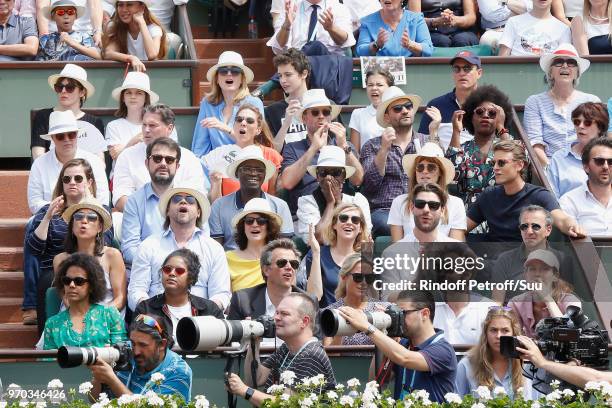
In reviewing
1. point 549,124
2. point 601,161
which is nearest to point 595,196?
point 601,161

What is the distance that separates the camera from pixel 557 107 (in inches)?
605

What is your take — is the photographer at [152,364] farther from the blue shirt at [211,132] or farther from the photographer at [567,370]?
the blue shirt at [211,132]

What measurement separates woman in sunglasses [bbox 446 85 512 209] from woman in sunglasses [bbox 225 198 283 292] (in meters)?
1.66

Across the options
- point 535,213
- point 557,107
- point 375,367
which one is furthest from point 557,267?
point 557,107

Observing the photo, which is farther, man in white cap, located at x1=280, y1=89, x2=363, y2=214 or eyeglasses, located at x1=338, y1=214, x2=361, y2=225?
man in white cap, located at x1=280, y1=89, x2=363, y2=214

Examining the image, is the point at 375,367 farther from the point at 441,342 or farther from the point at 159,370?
the point at 159,370

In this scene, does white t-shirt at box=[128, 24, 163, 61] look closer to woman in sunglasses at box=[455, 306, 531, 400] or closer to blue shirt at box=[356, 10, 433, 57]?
blue shirt at box=[356, 10, 433, 57]

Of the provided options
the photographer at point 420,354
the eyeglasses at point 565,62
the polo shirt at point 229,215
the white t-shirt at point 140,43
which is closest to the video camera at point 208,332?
the photographer at point 420,354

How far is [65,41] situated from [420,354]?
6.70 meters

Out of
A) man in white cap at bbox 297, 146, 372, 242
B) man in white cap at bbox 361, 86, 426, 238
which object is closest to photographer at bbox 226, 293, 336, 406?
man in white cap at bbox 297, 146, 372, 242

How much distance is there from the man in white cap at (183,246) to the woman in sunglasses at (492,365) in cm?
206

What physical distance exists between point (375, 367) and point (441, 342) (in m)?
0.61

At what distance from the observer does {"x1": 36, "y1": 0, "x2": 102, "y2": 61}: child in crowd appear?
16266 millimetres

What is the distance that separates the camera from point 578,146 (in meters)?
14.6
